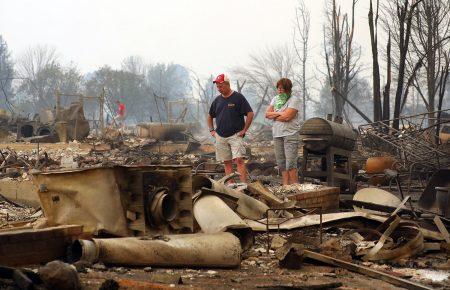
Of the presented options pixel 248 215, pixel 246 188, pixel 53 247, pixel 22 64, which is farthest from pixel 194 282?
pixel 22 64

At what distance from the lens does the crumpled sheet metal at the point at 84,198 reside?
5094mm

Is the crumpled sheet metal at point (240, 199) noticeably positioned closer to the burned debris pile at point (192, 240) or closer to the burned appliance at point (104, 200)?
the burned debris pile at point (192, 240)

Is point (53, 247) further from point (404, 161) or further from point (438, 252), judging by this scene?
point (404, 161)

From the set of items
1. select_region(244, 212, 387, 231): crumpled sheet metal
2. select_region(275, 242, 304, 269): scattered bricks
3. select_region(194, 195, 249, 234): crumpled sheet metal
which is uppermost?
select_region(194, 195, 249, 234): crumpled sheet metal

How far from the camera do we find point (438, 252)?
18.1 ft

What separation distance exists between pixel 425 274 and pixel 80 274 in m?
2.58

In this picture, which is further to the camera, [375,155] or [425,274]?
[375,155]

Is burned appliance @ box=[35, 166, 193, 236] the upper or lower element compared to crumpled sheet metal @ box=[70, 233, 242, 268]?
upper

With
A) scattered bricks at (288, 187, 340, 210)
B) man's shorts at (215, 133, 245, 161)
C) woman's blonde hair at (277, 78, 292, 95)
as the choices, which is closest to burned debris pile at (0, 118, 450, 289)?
scattered bricks at (288, 187, 340, 210)

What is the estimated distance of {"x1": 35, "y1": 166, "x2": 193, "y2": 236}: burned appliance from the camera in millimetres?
5094

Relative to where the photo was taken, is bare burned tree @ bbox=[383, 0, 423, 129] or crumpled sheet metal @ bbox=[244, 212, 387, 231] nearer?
crumpled sheet metal @ bbox=[244, 212, 387, 231]

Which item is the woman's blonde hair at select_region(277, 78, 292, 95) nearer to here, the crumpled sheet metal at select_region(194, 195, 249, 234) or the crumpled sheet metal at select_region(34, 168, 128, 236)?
the crumpled sheet metal at select_region(194, 195, 249, 234)

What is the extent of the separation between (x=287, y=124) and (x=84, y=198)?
210 inches

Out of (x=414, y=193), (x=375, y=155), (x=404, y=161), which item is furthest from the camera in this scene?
(x=375, y=155)
